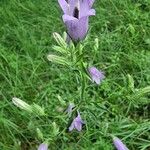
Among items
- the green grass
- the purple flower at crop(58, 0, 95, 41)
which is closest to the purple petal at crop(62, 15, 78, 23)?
the purple flower at crop(58, 0, 95, 41)

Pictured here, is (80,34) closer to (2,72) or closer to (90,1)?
(90,1)

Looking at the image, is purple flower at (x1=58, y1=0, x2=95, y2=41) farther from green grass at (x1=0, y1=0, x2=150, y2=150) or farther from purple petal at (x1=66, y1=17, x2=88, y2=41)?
green grass at (x1=0, y1=0, x2=150, y2=150)

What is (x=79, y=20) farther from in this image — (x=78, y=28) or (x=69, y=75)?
(x=69, y=75)

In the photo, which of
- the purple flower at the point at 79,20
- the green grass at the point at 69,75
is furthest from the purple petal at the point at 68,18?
the green grass at the point at 69,75

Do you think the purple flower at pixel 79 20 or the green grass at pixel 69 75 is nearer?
the purple flower at pixel 79 20

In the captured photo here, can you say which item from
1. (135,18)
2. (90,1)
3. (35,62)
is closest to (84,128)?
(35,62)

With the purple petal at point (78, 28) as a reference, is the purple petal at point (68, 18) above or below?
above

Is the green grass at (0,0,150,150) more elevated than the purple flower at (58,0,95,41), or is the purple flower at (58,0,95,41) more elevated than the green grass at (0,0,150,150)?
the purple flower at (58,0,95,41)

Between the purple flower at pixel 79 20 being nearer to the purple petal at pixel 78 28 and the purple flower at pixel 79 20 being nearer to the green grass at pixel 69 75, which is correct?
the purple petal at pixel 78 28
